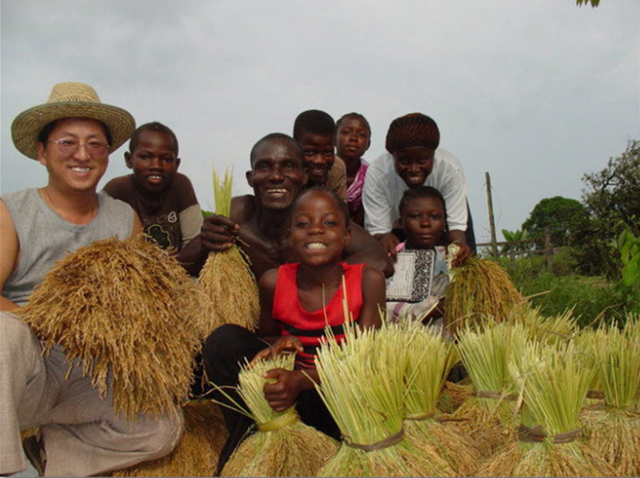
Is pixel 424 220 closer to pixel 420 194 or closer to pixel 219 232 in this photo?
pixel 420 194

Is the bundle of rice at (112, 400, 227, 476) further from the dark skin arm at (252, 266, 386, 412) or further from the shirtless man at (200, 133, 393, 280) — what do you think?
the shirtless man at (200, 133, 393, 280)

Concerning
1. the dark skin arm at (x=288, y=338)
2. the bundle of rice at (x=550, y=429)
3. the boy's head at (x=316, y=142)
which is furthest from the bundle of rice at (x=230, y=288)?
the bundle of rice at (x=550, y=429)

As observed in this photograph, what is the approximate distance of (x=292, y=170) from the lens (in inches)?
134

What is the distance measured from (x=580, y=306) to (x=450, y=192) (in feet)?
12.5

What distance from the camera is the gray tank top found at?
2.82 metres

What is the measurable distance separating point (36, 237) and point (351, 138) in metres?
2.90

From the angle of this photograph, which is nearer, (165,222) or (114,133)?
(114,133)

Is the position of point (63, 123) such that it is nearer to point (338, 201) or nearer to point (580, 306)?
point (338, 201)

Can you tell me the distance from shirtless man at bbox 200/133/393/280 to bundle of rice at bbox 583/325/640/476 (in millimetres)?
1361

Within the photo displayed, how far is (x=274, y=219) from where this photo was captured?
3.41 m

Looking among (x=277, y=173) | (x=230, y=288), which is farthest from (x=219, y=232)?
(x=277, y=173)

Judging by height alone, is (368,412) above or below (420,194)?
below

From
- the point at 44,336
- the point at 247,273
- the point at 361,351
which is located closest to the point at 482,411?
the point at 361,351

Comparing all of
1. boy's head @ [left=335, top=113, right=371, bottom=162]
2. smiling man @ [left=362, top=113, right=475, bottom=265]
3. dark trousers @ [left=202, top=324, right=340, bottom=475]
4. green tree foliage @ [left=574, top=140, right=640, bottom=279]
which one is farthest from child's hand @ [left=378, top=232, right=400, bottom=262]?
green tree foliage @ [left=574, top=140, right=640, bottom=279]
